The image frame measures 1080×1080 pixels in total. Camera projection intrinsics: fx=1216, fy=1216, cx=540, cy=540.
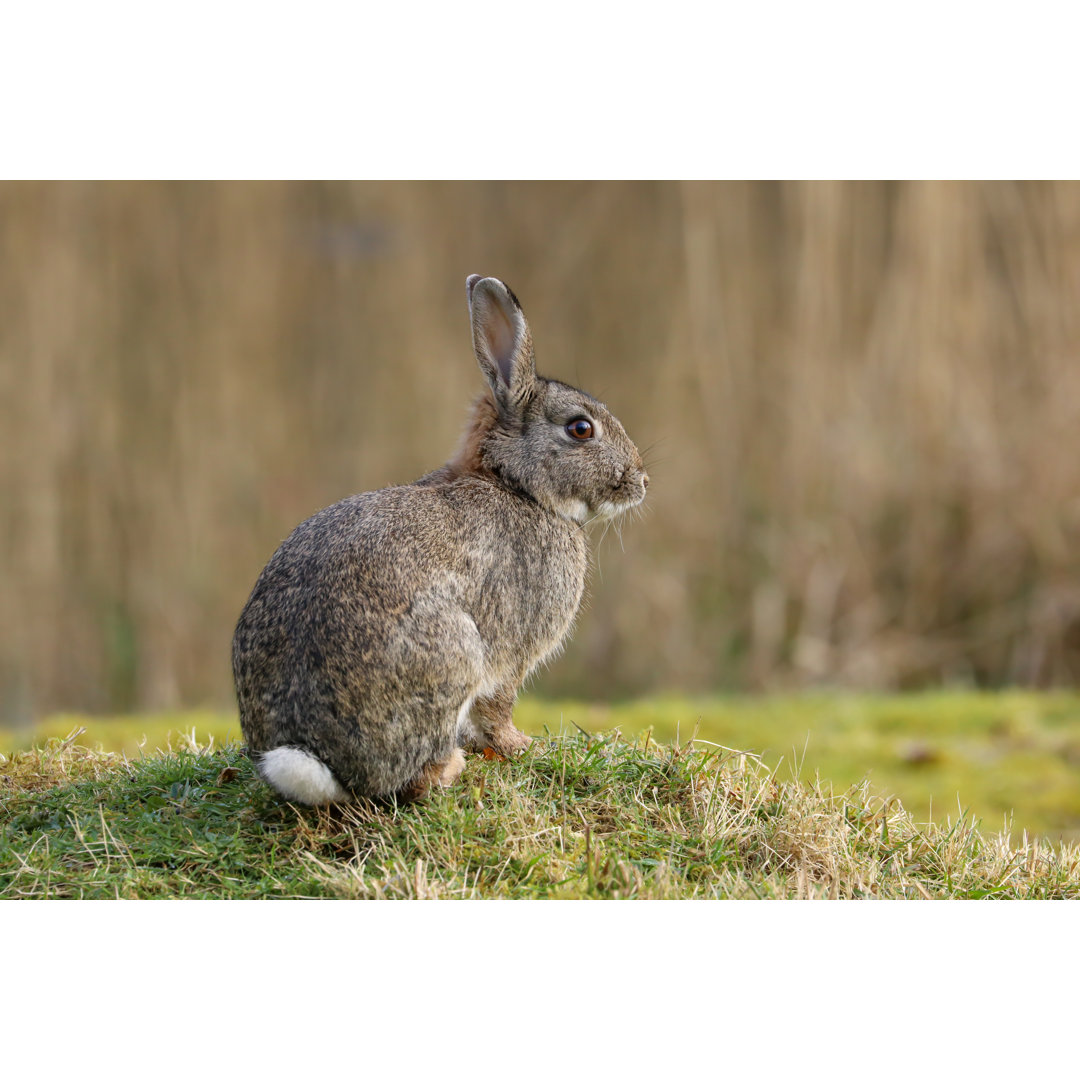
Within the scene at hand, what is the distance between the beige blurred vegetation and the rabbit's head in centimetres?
365

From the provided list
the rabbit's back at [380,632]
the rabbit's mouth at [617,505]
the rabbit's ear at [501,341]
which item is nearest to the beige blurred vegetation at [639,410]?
the rabbit's mouth at [617,505]

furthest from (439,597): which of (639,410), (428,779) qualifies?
(639,410)

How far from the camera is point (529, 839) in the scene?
348 centimetres

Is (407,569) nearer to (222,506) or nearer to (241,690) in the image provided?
(241,690)

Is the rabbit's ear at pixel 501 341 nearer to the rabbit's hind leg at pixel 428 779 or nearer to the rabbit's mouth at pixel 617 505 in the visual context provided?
the rabbit's mouth at pixel 617 505

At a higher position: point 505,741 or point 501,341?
point 501,341

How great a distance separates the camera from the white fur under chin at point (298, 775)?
345 cm

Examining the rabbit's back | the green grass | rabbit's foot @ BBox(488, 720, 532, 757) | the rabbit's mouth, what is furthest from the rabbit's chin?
the green grass

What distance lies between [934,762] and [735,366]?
3.85 metres

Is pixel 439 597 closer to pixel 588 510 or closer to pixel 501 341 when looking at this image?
pixel 588 510

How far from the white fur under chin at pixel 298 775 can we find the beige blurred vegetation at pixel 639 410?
188 inches

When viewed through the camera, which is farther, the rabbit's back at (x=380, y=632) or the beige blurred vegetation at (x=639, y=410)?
the beige blurred vegetation at (x=639, y=410)

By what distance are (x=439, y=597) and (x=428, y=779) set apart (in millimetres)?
556

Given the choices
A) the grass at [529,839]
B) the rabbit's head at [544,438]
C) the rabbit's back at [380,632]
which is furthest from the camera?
the rabbit's head at [544,438]
